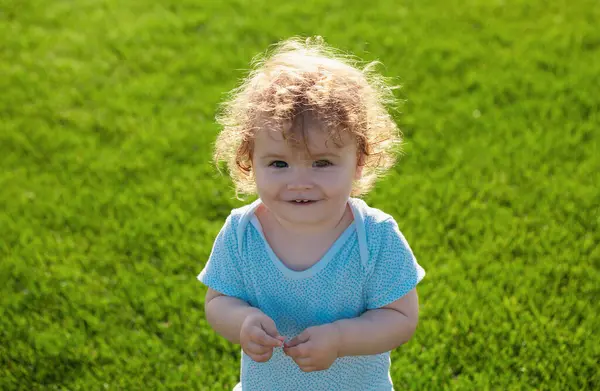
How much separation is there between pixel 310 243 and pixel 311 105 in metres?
0.46

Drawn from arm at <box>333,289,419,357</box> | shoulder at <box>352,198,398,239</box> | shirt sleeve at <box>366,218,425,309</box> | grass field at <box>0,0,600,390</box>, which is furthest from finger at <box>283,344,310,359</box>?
grass field at <box>0,0,600,390</box>

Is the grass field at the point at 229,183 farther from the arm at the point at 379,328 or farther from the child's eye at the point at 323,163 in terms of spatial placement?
the child's eye at the point at 323,163

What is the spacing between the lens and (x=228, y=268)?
266cm

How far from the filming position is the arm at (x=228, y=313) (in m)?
2.57

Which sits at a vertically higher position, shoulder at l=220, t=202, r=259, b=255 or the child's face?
the child's face

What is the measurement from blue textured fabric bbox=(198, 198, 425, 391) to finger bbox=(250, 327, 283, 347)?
0.23 m

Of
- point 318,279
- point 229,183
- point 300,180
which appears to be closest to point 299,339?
point 318,279

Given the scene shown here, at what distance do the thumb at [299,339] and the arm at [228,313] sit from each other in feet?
0.48

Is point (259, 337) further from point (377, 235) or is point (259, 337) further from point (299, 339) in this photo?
point (377, 235)

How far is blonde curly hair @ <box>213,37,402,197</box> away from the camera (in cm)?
239

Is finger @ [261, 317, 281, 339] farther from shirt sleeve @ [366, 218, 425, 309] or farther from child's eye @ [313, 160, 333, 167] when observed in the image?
child's eye @ [313, 160, 333, 167]

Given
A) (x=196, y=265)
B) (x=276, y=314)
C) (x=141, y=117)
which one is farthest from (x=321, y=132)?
(x=141, y=117)

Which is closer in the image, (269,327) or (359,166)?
(269,327)

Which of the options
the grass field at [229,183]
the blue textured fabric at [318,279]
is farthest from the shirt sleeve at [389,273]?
the grass field at [229,183]
